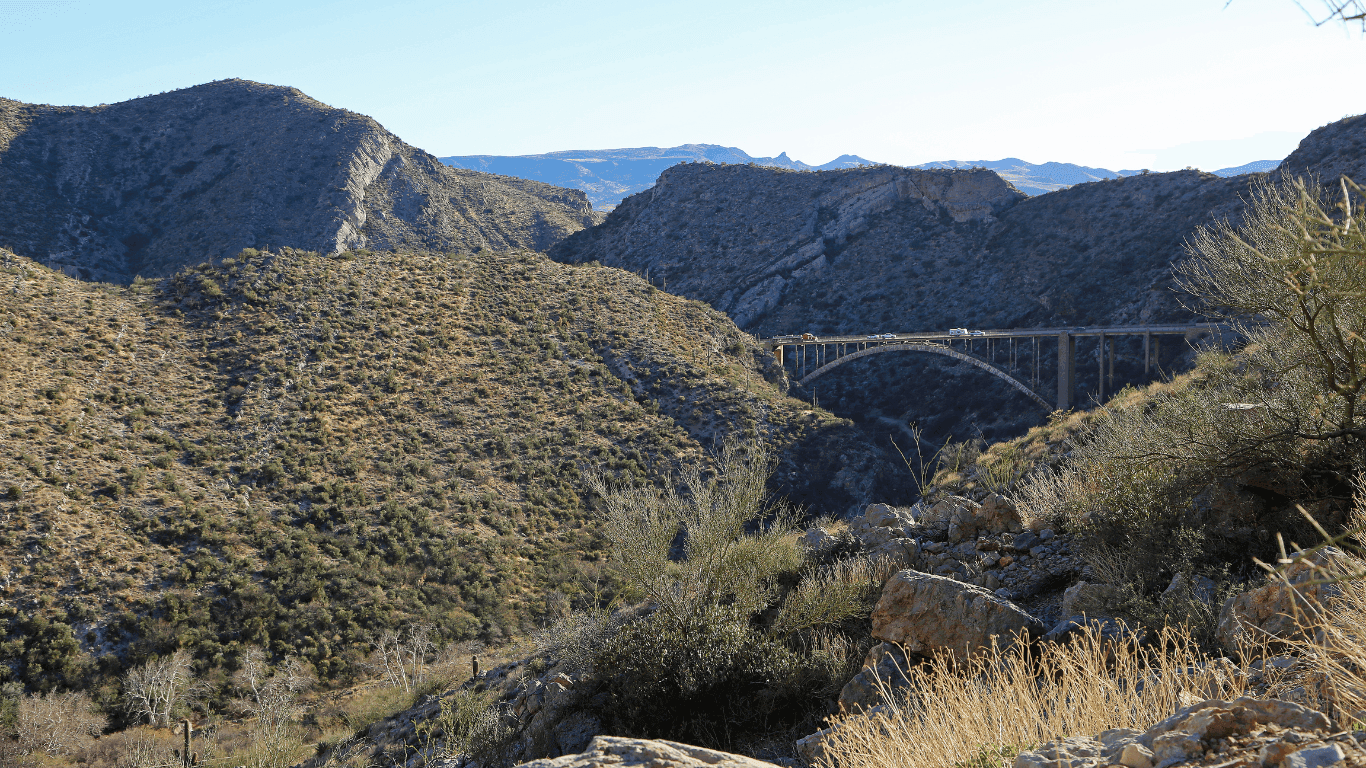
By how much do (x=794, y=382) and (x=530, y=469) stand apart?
2602cm

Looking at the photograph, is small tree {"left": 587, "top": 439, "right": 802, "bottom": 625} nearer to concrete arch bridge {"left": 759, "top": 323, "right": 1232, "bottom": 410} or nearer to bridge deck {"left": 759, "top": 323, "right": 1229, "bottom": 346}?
bridge deck {"left": 759, "top": 323, "right": 1229, "bottom": 346}

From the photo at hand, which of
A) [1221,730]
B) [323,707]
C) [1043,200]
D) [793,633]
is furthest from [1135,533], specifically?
[1043,200]

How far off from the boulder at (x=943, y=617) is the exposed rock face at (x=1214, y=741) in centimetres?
293

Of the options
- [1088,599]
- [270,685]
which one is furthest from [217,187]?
[1088,599]

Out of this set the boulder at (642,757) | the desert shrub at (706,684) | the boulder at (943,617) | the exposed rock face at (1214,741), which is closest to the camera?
the exposed rock face at (1214,741)

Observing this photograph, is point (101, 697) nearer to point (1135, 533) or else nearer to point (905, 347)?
point (1135, 533)

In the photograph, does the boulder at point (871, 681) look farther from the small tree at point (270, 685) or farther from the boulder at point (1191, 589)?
the small tree at point (270, 685)

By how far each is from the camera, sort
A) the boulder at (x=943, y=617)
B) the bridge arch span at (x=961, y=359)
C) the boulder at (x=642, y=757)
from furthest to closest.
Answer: the bridge arch span at (x=961, y=359)
the boulder at (x=943, y=617)
the boulder at (x=642, y=757)

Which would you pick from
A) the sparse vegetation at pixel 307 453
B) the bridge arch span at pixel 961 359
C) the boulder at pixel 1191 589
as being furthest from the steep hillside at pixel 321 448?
the boulder at pixel 1191 589

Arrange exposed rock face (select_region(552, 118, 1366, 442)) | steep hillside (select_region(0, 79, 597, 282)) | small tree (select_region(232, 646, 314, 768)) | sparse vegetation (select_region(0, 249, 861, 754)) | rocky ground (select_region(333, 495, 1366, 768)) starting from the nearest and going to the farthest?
rocky ground (select_region(333, 495, 1366, 768)) → small tree (select_region(232, 646, 314, 768)) → sparse vegetation (select_region(0, 249, 861, 754)) → exposed rock face (select_region(552, 118, 1366, 442)) → steep hillside (select_region(0, 79, 597, 282))

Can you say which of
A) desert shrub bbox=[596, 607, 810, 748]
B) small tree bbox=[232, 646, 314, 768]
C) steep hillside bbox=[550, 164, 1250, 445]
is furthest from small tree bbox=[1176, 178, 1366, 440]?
steep hillside bbox=[550, 164, 1250, 445]

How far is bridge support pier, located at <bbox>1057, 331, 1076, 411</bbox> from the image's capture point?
43.5 metres

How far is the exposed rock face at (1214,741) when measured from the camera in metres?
2.27

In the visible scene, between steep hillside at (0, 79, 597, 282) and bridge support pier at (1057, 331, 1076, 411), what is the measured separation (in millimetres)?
52084
